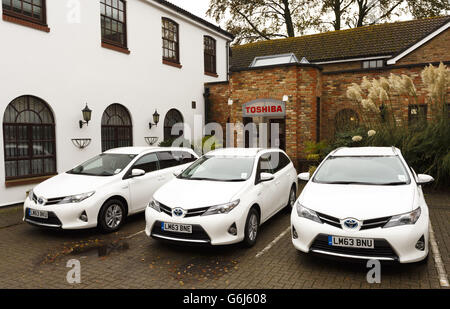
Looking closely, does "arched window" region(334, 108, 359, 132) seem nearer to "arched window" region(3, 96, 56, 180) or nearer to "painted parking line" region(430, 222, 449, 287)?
"painted parking line" region(430, 222, 449, 287)

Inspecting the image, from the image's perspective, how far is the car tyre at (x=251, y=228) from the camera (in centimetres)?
550

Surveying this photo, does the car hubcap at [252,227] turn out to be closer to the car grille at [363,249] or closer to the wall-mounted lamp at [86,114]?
the car grille at [363,249]

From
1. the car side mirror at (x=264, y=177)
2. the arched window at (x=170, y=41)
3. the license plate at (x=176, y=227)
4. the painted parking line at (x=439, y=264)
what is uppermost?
the arched window at (x=170, y=41)

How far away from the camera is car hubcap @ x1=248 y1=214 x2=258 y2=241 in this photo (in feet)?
18.4

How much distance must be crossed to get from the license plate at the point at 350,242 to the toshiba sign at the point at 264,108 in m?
9.35

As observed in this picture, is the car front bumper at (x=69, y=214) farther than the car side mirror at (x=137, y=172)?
No

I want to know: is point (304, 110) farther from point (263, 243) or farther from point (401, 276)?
point (401, 276)

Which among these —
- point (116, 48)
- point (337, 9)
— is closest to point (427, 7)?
point (337, 9)

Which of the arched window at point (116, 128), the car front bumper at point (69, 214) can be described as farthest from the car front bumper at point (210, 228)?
the arched window at point (116, 128)

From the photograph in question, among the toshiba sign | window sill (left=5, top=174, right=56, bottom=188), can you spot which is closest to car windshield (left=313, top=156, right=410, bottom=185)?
the toshiba sign

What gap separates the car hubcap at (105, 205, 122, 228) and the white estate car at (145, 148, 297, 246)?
4.31 feet

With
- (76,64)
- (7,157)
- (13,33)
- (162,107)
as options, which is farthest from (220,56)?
(7,157)

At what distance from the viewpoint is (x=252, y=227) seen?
18.8 ft

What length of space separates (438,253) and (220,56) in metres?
14.8
